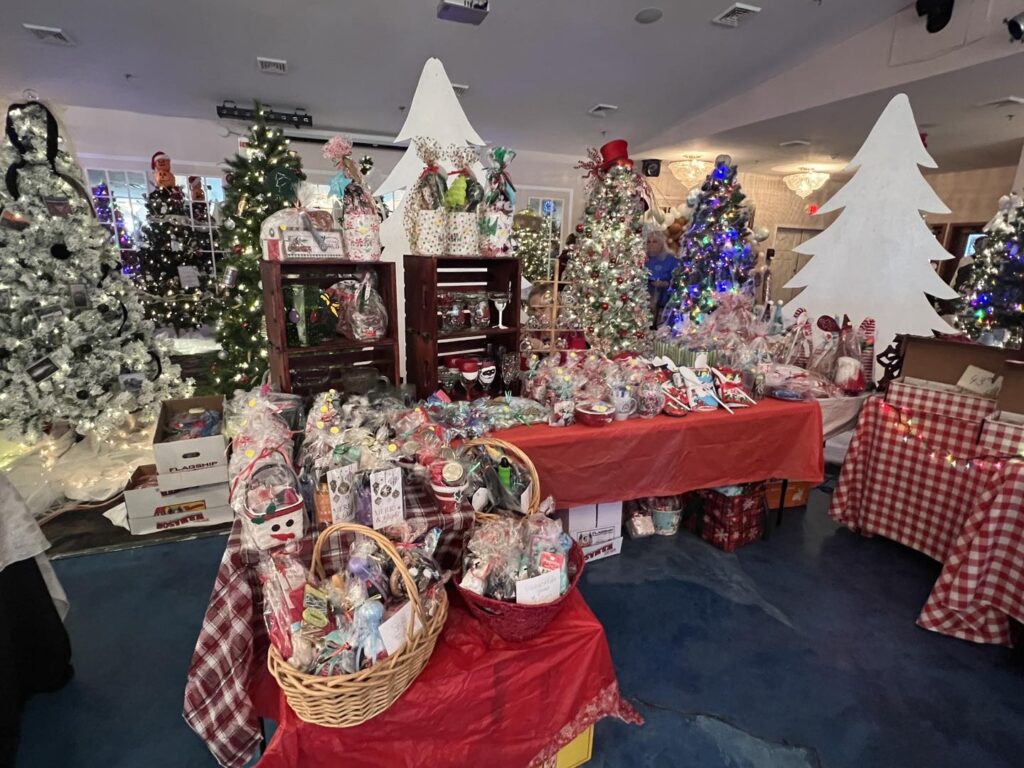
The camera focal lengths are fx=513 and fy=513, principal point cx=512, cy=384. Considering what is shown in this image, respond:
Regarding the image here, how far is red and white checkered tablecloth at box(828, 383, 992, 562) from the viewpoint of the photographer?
8.01 feet

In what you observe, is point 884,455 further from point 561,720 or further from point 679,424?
point 561,720

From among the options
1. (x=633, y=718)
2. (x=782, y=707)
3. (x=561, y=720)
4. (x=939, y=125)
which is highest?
(x=939, y=125)

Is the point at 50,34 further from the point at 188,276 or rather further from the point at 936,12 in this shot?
the point at 936,12

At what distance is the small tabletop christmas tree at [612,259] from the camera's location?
3.93m

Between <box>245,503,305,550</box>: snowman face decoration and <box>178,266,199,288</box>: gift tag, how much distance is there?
644 centimetres

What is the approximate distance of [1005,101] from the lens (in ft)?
15.7

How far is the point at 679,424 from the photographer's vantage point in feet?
8.10

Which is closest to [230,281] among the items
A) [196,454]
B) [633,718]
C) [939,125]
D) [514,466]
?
[196,454]

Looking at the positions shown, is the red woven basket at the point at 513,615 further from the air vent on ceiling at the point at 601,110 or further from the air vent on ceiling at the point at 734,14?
the air vent on ceiling at the point at 601,110

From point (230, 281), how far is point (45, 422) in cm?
163

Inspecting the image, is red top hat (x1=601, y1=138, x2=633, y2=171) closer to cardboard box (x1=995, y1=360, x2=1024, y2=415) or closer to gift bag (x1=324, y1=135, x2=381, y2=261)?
gift bag (x1=324, y1=135, x2=381, y2=261)

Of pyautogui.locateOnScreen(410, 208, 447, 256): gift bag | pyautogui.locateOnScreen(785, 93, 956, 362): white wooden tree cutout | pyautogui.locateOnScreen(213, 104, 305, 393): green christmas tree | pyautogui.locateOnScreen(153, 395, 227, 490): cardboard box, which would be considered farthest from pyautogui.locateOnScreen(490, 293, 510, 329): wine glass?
pyautogui.locateOnScreen(213, 104, 305, 393): green christmas tree

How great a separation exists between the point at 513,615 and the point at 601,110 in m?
6.38

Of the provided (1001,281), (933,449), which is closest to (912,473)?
(933,449)
